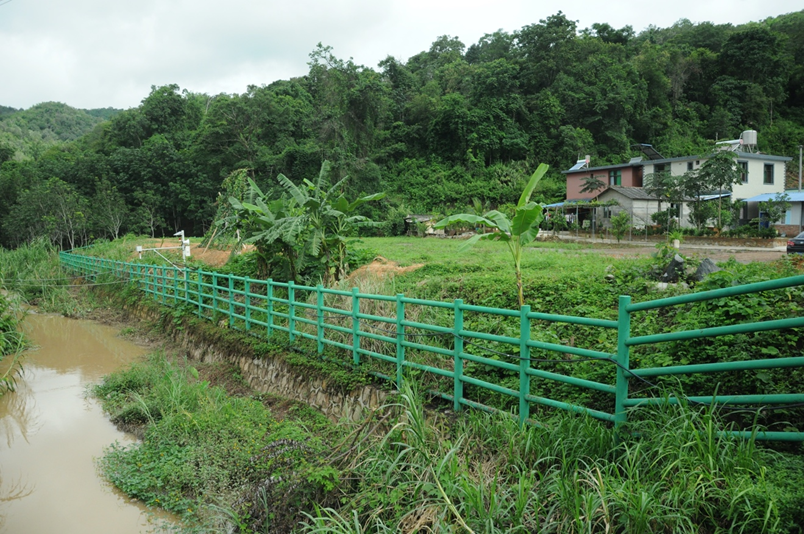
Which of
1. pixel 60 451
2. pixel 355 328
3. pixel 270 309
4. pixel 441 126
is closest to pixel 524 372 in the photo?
pixel 355 328

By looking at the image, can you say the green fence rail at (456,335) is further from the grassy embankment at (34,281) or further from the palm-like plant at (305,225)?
the grassy embankment at (34,281)

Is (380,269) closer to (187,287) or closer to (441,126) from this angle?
(187,287)

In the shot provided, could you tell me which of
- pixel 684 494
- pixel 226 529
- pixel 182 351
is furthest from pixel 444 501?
pixel 182 351

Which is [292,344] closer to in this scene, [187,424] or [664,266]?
[187,424]

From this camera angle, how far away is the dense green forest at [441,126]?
145ft

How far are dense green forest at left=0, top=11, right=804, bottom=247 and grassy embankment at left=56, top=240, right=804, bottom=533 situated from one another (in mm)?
33315

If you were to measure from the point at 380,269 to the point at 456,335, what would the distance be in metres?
7.42

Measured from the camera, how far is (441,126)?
5753 centimetres

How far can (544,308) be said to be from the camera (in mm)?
8125

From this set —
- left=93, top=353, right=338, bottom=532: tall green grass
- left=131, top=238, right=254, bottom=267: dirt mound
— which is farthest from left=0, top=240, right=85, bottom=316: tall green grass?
left=93, top=353, right=338, bottom=532: tall green grass

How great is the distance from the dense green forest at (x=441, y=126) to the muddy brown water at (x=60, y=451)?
2829cm

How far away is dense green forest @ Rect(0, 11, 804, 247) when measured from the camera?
44250 millimetres

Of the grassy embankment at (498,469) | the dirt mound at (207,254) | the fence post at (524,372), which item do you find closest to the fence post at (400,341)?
the grassy embankment at (498,469)

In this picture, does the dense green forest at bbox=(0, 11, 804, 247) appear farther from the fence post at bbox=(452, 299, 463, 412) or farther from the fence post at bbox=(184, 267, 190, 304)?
the fence post at bbox=(452, 299, 463, 412)
